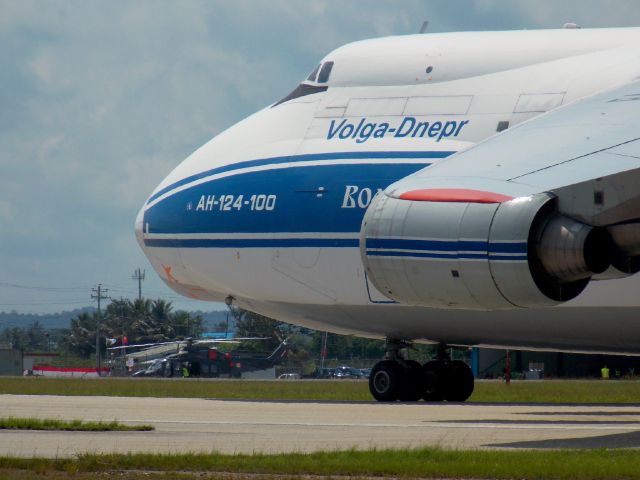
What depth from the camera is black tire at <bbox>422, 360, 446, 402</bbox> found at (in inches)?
993

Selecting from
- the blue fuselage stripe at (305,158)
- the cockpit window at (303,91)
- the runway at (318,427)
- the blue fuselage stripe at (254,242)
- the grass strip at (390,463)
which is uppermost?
the cockpit window at (303,91)

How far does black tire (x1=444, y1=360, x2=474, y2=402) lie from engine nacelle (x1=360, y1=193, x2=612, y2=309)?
11.2 metres

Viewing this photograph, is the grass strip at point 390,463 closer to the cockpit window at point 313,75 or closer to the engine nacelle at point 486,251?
the engine nacelle at point 486,251

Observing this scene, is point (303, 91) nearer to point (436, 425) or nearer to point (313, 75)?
point (313, 75)

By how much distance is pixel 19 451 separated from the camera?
14.9 metres

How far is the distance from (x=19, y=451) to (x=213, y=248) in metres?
11.0

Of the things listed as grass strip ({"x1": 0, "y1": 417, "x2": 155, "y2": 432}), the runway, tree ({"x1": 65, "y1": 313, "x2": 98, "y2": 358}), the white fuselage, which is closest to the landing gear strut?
the white fuselage

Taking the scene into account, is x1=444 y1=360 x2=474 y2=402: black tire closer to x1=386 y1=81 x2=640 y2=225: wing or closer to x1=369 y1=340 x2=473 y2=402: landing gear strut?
x1=369 y1=340 x2=473 y2=402: landing gear strut

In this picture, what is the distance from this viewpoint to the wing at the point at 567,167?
13.0 meters

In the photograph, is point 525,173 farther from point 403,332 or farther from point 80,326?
point 80,326

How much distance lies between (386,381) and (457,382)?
4.76 feet

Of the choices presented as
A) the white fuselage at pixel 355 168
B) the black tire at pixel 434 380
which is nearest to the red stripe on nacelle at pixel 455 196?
the white fuselage at pixel 355 168

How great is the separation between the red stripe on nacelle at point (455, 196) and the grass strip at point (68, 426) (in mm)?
6013

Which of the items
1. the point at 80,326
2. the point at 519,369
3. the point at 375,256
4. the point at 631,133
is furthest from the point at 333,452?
the point at 80,326
